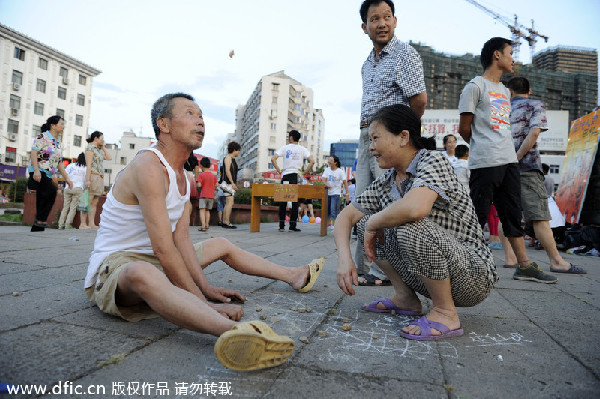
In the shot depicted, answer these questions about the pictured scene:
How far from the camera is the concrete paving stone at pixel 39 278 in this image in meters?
2.39

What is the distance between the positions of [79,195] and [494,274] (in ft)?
23.9

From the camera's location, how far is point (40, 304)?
2041 millimetres

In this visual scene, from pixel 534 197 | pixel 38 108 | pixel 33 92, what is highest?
pixel 33 92

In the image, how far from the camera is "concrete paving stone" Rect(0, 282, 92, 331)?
1756 millimetres

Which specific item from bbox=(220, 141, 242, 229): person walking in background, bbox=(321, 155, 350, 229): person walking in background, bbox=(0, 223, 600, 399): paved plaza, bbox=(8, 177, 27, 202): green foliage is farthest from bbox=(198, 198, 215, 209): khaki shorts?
bbox=(8, 177, 27, 202): green foliage

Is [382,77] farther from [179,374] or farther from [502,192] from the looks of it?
[179,374]

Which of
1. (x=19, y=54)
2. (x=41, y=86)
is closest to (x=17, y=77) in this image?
(x=19, y=54)

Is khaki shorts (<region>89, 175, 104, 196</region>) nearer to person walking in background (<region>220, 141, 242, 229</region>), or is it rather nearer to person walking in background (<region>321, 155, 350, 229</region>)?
person walking in background (<region>220, 141, 242, 229</region>)

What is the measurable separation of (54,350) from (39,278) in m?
1.59

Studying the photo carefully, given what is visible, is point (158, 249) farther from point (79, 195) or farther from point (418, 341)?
point (79, 195)

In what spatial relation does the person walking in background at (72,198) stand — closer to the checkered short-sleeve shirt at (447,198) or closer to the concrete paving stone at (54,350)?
the concrete paving stone at (54,350)

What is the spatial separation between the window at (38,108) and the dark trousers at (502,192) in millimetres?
48491

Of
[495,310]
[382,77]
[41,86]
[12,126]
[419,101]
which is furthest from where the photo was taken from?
[41,86]

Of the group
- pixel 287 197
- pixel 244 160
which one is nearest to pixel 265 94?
pixel 244 160
